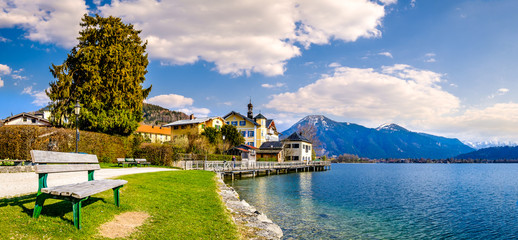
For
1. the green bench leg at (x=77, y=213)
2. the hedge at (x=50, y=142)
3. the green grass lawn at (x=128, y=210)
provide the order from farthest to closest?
the hedge at (x=50, y=142) < the green bench leg at (x=77, y=213) < the green grass lawn at (x=128, y=210)

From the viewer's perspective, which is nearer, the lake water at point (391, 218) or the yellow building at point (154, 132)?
the lake water at point (391, 218)

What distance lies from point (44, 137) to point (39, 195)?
2326 cm

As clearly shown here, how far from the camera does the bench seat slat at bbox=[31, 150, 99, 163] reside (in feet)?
21.5

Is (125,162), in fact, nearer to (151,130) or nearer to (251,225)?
(251,225)

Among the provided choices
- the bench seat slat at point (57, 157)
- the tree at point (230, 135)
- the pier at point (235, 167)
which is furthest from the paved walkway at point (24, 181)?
the tree at point (230, 135)

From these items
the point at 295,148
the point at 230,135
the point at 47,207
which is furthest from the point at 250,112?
the point at 47,207

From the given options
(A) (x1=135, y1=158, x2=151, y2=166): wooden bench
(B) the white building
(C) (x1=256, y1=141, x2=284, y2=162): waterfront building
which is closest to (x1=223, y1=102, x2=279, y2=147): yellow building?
(B) the white building

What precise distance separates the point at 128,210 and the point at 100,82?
2779 cm

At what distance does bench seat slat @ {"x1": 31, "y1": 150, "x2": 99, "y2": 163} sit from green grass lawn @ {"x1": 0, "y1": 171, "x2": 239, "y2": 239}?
3.67ft

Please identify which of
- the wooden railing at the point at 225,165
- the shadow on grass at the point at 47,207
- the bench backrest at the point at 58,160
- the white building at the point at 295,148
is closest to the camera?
the bench backrest at the point at 58,160

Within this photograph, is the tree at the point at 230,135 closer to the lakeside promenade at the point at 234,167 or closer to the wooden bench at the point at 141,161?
the lakeside promenade at the point at 234,167

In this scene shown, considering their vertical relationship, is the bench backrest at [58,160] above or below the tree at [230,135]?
below

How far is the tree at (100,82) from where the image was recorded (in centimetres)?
3195

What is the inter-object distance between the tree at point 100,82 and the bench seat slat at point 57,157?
25590mm
